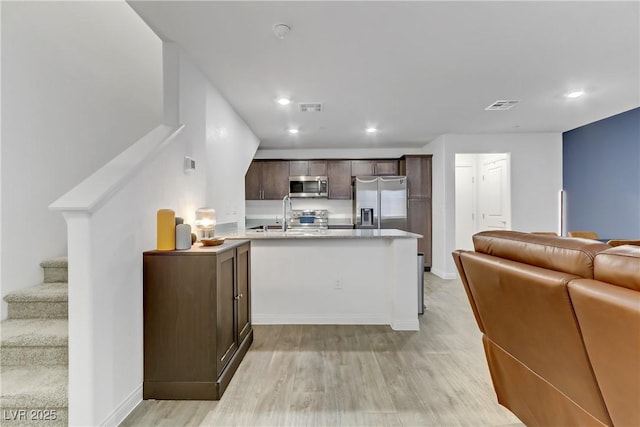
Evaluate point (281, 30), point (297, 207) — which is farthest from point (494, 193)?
point (281, 30)

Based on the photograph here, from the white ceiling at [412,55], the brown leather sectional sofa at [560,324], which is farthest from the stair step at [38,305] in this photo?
the brown leather sectional sofa at [560,324]

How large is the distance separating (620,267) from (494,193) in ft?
19.2

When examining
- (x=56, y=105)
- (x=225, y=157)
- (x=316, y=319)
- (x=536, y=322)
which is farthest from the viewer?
(x=225, y=157)

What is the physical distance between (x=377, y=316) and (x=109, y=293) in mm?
2543

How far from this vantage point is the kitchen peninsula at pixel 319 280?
341 centimetres

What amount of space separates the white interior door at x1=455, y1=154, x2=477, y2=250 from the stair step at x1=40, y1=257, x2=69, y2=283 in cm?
680

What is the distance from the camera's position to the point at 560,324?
114cm

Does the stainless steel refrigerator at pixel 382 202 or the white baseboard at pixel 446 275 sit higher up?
the stainless steel refrigerator at pixel 382 202

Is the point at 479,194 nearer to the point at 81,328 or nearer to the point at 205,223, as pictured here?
the point at 205,223

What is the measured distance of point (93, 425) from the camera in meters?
1.56

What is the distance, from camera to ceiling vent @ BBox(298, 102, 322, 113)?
12.5ft

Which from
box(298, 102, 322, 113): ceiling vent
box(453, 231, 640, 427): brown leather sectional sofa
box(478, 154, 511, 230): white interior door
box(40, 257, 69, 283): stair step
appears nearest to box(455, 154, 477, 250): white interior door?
box(478, 154, 511, 230): white interior door

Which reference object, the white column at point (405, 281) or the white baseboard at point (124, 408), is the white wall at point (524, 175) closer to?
the white column at point (405, 281)

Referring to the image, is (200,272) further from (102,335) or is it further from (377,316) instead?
(377,316)
